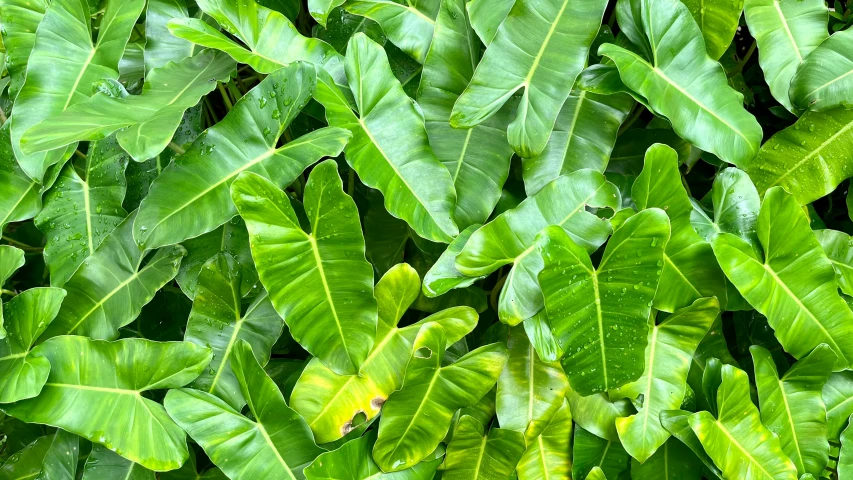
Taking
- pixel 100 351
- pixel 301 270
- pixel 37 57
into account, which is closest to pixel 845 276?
pixel 301 270

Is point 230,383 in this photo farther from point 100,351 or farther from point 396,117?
point 396,117

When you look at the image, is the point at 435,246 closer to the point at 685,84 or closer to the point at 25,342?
the point at 685,84

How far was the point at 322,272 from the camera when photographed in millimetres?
1010

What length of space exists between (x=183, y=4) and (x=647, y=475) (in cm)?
136

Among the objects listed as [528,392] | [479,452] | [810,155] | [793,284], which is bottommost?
[479,452]

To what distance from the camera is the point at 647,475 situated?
122 centimetres

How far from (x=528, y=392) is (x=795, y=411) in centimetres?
54

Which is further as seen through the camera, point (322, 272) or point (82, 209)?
point (82, 209)

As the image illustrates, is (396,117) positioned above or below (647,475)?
above

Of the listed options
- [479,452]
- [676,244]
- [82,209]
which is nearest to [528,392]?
[479,452]

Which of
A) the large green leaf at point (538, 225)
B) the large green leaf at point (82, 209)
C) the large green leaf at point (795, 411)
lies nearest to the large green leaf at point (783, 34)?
the large green leaf at point (538, 225)

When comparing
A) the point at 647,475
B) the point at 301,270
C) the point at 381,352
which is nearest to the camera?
the point at 301,270

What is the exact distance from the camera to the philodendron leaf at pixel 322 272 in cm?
97

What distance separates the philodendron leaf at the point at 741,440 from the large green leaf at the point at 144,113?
1.06 metres
